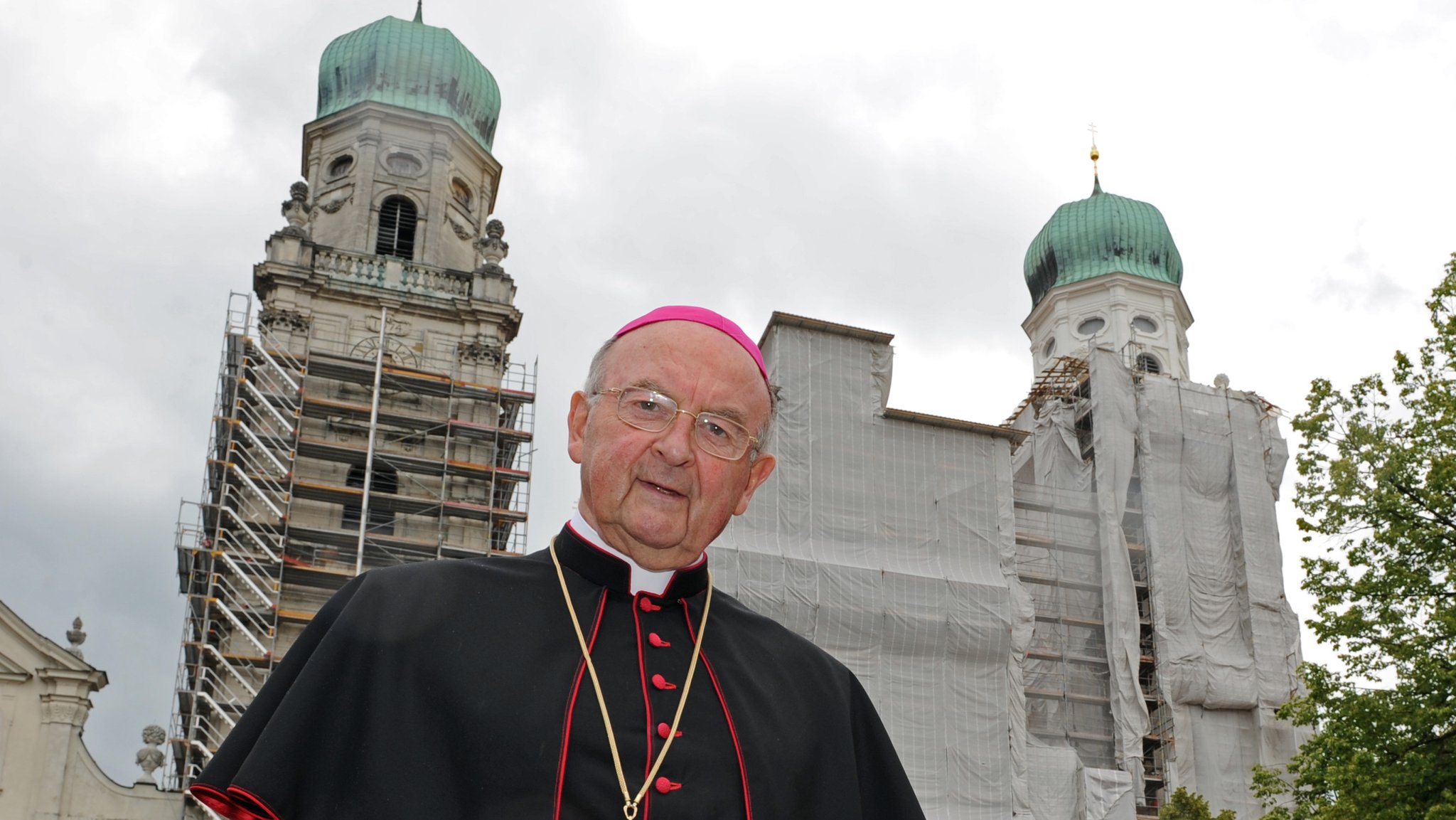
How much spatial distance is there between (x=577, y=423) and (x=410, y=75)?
38.5 m

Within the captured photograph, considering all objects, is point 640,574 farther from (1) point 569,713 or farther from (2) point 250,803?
(2) point 250,803

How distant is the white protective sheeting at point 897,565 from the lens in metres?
29.1

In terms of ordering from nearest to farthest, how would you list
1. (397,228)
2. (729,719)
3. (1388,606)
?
1. (729,719)
2. (1388,606)
3. (397,228)

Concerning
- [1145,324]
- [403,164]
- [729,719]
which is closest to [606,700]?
[729,719]

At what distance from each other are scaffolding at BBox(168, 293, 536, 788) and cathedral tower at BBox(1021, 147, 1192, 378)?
20.0 m

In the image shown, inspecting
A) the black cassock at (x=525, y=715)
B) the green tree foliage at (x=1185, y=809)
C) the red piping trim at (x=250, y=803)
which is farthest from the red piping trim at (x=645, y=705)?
the green tree foliage at (x=1185, y=809)

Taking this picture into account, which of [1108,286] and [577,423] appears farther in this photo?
[1108,286]

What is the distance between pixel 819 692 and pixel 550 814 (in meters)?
0.89

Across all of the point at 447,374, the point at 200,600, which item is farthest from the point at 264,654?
the point at 447,374

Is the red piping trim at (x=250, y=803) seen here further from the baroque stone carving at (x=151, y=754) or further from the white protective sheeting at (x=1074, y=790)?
the white protective sheeting at (x=1074, y=790)

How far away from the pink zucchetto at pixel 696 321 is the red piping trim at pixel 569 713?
662 mm

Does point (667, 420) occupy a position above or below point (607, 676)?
above

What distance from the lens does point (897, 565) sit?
30.3 meters

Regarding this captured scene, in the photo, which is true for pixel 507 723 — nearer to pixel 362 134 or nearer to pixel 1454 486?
pixel 1454 486
